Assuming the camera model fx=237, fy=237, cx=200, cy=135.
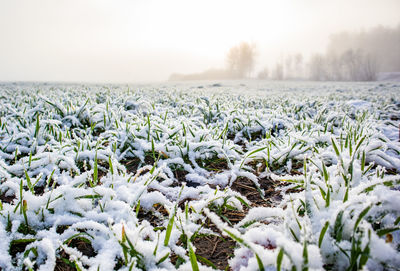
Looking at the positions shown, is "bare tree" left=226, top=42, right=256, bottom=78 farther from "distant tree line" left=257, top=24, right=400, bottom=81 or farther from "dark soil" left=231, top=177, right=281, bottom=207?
"dark soil" left=231, top=177, right=281, bottom=207

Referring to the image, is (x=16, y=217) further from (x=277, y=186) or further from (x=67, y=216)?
(x=277, y=186)

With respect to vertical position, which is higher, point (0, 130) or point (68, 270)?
point (0, 130)

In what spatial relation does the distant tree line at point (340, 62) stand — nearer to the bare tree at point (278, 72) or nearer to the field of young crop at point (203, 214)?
the bare tree at point (278, 72)

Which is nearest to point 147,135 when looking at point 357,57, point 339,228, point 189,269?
point 189,269

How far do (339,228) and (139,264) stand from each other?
0.65 m

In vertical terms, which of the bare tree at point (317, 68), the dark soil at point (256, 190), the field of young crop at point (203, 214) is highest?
the bare tree at point (317, 68)

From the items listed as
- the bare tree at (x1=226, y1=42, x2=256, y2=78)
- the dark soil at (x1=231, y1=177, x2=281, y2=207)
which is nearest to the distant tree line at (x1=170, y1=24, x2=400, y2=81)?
the bare tree at (x1=226, y1=42, x2=256, y2=78)

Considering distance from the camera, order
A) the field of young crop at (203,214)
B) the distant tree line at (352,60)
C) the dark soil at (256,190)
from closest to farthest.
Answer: the field of young crop at (203,214) → the dark soil at (256,190) → the distant tree line at (352,60)

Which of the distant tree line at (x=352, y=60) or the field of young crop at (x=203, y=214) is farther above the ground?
the distant tree line at (x=352, y=60)

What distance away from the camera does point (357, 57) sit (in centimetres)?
5391

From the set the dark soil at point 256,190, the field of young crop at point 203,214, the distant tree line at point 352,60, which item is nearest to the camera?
the field of young crop at point 203,214

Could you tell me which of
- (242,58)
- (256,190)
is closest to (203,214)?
(256,190)

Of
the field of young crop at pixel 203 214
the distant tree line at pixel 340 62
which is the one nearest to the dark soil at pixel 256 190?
the field of young crop at pixel 203 214

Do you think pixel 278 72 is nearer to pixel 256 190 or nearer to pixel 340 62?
pixel 340 62
